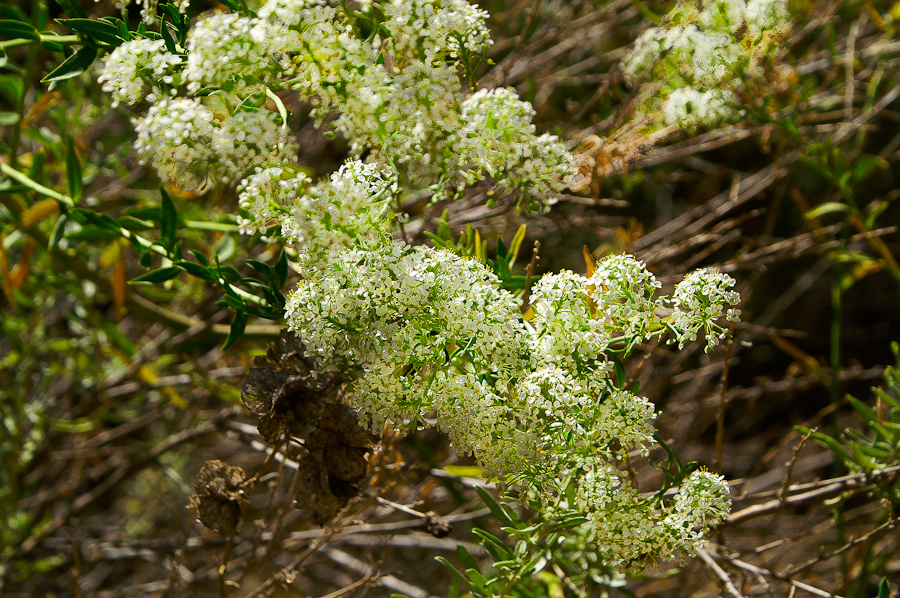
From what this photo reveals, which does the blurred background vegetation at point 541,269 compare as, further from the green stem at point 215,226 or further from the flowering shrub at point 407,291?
the flowering shrub at point 407,291

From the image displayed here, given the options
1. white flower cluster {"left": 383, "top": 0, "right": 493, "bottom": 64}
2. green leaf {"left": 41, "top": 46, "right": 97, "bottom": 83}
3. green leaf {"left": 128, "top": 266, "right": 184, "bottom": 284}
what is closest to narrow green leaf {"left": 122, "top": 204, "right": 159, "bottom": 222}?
green leaf {"left": 128, "top": 266, "right": 184, "bottom": 284}

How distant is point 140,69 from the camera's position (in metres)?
0.97

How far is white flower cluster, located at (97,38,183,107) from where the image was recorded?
0.97 meters

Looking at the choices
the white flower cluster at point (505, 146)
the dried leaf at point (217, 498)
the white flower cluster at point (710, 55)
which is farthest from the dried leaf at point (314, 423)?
the white flower cluster at point (710, 55)

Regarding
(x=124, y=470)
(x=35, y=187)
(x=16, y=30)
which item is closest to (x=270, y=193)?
(x=16, y=30)

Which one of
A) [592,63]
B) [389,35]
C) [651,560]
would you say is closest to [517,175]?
[389,35]

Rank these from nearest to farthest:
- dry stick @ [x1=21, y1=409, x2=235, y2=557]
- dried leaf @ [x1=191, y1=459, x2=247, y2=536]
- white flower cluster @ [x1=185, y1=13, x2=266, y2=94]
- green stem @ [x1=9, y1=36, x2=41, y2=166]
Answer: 1. white flower cluster @ [x1=185, y1=13, x2=266, y2=94]
2. dried leaf @ [x1=191, y1=459, x2=247, y2=536]
3. green stem @ [x1=9, y1=36, x2=41, y2=166]
4. dry stick @ [x1=21, y1=409, x2=235, y2=557]

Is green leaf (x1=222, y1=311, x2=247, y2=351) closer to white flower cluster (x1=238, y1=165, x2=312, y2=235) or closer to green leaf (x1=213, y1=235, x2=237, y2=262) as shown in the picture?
white flower cluster (x1=238, y1=165, x2=312, y2=235)

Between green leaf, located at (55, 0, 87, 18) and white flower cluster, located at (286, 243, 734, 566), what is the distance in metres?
0.71

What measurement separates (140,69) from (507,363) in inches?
27.1

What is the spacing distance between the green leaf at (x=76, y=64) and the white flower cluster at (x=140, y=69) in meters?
0.17

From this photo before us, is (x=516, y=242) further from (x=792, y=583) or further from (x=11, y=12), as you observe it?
(x=11, y=12)

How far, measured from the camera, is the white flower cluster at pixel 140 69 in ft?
3.17

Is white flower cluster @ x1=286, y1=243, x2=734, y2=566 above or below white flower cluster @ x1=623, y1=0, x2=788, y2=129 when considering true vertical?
below
